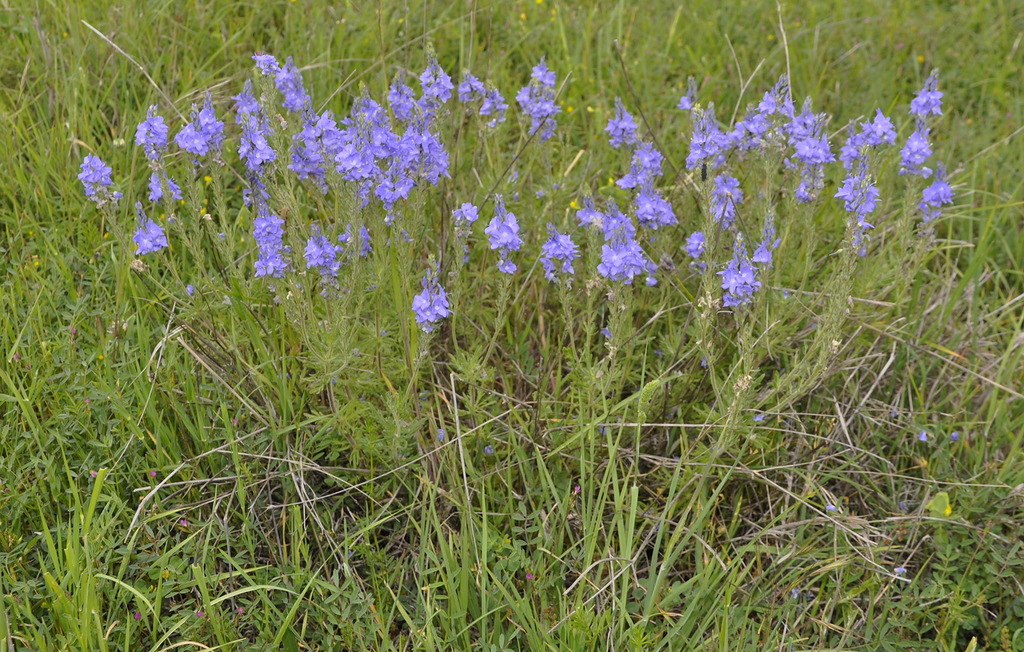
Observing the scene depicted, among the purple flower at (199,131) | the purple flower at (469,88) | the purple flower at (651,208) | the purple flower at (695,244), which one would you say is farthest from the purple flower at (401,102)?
the purple flower at (695,244)

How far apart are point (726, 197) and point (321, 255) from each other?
3.91ft

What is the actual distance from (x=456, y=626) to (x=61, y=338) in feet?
4.79

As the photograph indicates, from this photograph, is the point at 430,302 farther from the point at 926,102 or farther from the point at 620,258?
the point at 926,102

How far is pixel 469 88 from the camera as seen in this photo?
2.84 m

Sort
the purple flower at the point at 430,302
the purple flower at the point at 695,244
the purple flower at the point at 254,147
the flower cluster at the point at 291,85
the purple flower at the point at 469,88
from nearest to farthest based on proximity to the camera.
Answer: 1. the purple flower at the point at 430,302
2. the purple flower at the point at 254,147
3. the flower cluster at the point at 291,85
4. the purple flower at the point at 695,244
5. the purple flower at the point at 469,88

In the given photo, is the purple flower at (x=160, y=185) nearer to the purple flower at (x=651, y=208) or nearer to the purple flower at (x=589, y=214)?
the purple flower at (x=589, y=214)

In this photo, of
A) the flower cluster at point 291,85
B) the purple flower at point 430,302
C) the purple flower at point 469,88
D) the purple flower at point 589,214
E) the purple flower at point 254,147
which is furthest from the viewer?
the purple flower at point 469,88

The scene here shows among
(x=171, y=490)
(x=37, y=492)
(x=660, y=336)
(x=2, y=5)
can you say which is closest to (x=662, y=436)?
(x=660, y=336)

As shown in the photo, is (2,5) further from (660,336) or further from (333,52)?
(660,336)

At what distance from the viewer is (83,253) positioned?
9.83ft

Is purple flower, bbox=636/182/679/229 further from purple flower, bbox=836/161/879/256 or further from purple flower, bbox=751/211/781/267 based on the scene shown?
purple flower, bbox=836/161/879/256

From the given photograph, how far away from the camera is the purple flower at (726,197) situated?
8.80 feet

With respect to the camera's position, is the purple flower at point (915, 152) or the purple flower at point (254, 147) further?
the purple flower at point (915, 152)

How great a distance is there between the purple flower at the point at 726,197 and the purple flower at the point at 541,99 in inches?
23.4
